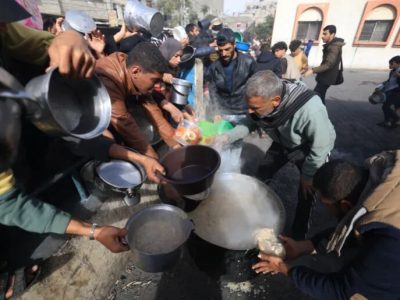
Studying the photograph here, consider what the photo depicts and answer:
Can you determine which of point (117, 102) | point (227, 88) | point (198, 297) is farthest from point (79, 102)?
point (227, 88)

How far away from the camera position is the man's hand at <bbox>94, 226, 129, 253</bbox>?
159 cm

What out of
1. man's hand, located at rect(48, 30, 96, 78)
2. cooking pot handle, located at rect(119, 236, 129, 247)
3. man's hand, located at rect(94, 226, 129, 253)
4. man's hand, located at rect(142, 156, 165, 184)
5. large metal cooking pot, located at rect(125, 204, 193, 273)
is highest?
man's hand, located at rect(48, 30, 96, 78)

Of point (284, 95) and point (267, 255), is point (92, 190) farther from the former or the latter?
point (284, 95)

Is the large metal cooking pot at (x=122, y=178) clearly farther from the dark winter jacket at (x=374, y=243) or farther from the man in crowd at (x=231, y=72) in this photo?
the man in crowd at (x=231, y=72)

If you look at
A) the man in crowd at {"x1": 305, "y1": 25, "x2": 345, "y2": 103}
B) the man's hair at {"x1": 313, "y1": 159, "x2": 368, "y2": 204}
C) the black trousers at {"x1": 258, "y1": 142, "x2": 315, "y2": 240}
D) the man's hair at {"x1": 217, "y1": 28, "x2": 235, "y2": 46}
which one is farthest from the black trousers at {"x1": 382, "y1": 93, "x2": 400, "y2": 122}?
the man's hair at {"x1": 313, "y1": 159, "x2": 368, "y2": 204}

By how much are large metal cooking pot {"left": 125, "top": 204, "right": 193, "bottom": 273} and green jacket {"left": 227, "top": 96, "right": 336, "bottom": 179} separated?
1.51 m

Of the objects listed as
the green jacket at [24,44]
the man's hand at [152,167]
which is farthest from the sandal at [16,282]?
the green jacket at [24,44]

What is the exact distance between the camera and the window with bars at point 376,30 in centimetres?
1622

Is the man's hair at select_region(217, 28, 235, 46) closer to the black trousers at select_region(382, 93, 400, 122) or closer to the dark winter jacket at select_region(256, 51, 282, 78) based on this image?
the dark winter jacket at select_region(256, 51, 282, 78)

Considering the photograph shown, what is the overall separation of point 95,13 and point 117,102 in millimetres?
21168

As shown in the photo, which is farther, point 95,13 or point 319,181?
point 95,13

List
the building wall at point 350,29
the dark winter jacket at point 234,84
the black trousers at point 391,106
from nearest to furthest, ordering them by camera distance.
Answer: the dark winter jacket at point 234,84 → the black trousers at point 391,106 → the building wall at point 350,29

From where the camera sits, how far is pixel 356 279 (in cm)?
131

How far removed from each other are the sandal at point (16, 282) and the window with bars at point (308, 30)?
71.9 feet
